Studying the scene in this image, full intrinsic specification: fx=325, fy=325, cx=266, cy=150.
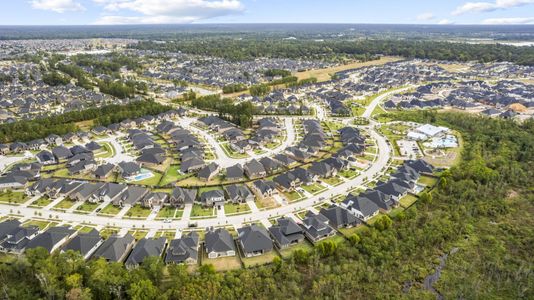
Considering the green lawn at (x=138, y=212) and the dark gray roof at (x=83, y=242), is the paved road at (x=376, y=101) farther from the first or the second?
the dark gray roof at (x=83, y=242)

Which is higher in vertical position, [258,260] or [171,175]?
[171,175]

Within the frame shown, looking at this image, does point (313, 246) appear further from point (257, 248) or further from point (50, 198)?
point (50, 198)

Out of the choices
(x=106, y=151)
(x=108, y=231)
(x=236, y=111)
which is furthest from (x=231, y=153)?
(x=108, y=231)

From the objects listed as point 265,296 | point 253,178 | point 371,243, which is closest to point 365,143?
point 253,178

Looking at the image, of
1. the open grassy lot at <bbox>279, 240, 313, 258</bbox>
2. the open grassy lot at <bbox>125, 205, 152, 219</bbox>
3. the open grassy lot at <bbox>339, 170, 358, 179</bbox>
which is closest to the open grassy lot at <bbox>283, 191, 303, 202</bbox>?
the open grassy lot at <bbox>279, 240, 313, 258</bbox>

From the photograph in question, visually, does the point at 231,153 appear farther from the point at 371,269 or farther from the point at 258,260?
the point at 371,269

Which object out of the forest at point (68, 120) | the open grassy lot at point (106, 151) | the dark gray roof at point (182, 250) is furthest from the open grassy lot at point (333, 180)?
the forest at point (68, 120)

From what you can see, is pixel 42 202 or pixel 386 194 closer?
pixel 42 202
